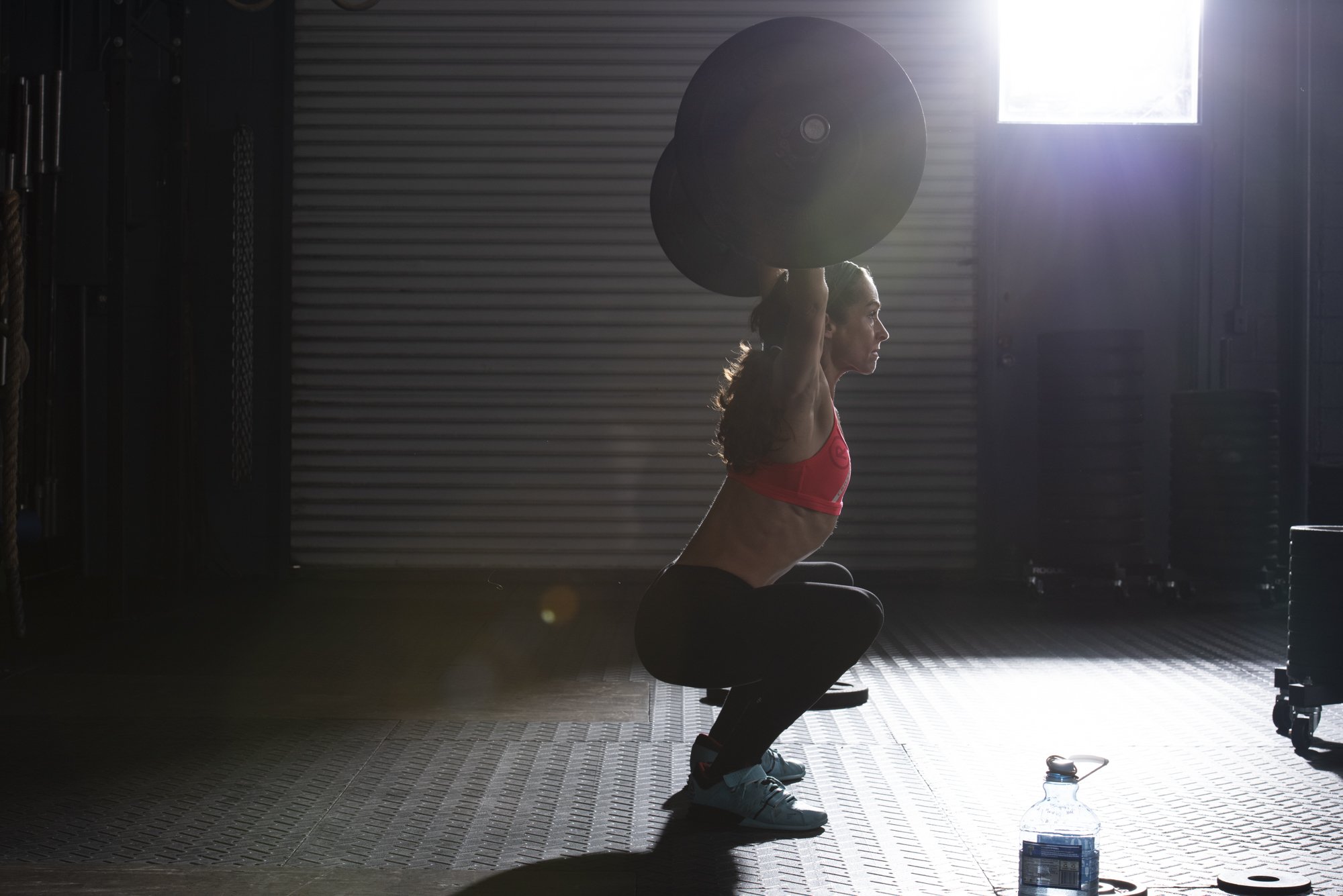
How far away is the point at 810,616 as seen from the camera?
7.61 feet

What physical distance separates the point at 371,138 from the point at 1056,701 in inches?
176

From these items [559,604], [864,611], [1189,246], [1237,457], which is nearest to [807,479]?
[864,611]

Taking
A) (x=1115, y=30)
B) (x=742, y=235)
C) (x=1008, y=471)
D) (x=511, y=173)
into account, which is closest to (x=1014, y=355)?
(x=1008, y=471)

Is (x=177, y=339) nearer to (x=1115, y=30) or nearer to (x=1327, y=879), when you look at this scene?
(x=1115, y=30)

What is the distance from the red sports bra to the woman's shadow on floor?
0.66 metres

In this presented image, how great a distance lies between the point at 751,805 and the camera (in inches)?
92.6

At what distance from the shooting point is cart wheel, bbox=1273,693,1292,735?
3070 mm

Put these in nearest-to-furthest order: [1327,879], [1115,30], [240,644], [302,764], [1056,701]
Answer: [1327,879] < [302,764] < [1056,701] < [240,644] < [1115,30]

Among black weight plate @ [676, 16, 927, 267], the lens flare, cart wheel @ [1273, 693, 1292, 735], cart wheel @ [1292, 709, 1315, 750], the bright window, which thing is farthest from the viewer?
the bright window

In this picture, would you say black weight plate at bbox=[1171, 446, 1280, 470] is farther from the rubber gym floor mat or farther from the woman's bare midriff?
the woman's bare midriff

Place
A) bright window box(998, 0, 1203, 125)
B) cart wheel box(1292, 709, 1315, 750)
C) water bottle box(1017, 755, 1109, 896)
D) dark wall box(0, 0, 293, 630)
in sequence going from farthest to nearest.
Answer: bright window box(998, 0, 1203, 125) → dark wall box(0, 0, 293, 630) → cart wheel box(1292, 709, 1315, 750) → water bottle box(1017, 755, 1109, 896)

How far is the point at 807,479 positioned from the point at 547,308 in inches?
162

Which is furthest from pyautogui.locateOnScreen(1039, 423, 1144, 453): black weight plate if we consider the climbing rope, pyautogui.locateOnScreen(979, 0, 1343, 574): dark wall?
the climbing rope

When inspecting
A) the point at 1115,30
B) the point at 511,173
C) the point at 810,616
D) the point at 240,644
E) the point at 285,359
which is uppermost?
the point at 1115,30
